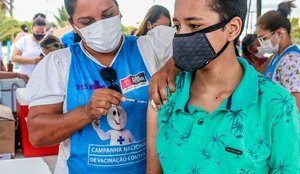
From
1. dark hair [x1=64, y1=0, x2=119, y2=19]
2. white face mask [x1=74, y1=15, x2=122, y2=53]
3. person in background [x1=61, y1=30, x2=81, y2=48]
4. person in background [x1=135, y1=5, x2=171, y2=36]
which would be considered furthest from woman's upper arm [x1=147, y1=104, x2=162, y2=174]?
person in background [x1=135, y1=5, x2=171, y2=36]

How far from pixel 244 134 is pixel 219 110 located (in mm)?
102

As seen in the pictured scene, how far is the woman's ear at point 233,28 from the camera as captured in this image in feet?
3.78

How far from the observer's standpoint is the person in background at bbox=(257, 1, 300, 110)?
9.50 feet

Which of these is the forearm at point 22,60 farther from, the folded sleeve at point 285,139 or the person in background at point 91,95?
the folded sleeve at point 285,139

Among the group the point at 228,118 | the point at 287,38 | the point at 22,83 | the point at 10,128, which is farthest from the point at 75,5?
the point at 22,83

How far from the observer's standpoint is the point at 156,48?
148cm

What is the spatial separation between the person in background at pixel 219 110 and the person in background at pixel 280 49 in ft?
5.95

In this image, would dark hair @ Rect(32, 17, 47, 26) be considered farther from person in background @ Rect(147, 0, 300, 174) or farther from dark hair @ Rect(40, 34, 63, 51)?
person in background @ Rect(147, 0, 300, 174)

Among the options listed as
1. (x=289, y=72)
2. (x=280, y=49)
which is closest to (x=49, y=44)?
(x=280, y=49)

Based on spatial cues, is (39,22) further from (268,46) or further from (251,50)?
(268,46)

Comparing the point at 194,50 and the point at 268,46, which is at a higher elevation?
the point at 194,50

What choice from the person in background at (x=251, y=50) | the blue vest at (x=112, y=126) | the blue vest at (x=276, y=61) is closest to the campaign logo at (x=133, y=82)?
the blue vest at (x=112, y=126)

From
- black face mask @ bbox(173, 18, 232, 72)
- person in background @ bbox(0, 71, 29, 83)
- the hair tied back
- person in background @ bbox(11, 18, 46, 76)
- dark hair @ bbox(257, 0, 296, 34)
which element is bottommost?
person in background @ bbox(0, 71, 29, 83)

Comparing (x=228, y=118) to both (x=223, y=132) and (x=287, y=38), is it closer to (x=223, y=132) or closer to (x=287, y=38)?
(x=223, y=132)
